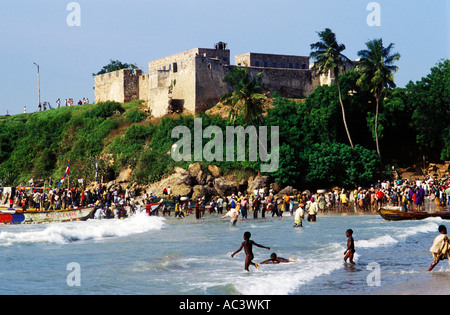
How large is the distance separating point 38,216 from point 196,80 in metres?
19.8

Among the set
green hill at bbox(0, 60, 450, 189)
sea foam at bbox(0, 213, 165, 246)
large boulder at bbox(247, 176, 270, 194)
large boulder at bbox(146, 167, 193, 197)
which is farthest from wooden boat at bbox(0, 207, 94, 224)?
large boulder at bbox(247, 176, 270, 194)

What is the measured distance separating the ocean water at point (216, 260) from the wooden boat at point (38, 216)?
370 centimetres

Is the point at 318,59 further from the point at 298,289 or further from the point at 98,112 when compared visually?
the point at 298,289

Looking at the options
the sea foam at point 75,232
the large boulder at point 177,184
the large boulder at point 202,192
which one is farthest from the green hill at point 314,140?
the sea foam at point 75,232

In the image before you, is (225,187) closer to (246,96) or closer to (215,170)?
(215,170)

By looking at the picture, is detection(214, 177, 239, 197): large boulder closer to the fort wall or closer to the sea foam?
the sea foam

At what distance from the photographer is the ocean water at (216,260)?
44.4 feet

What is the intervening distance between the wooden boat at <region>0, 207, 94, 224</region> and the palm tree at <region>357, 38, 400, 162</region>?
2005 centimetres

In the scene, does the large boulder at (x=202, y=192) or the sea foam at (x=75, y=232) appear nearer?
the sea foam at (x=75, y=232)

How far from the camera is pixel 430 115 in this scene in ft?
141

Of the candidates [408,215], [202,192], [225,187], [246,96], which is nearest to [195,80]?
[246,96]

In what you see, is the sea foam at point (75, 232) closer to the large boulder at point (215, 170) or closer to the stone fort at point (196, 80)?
the large boulder at point (215, 170)
